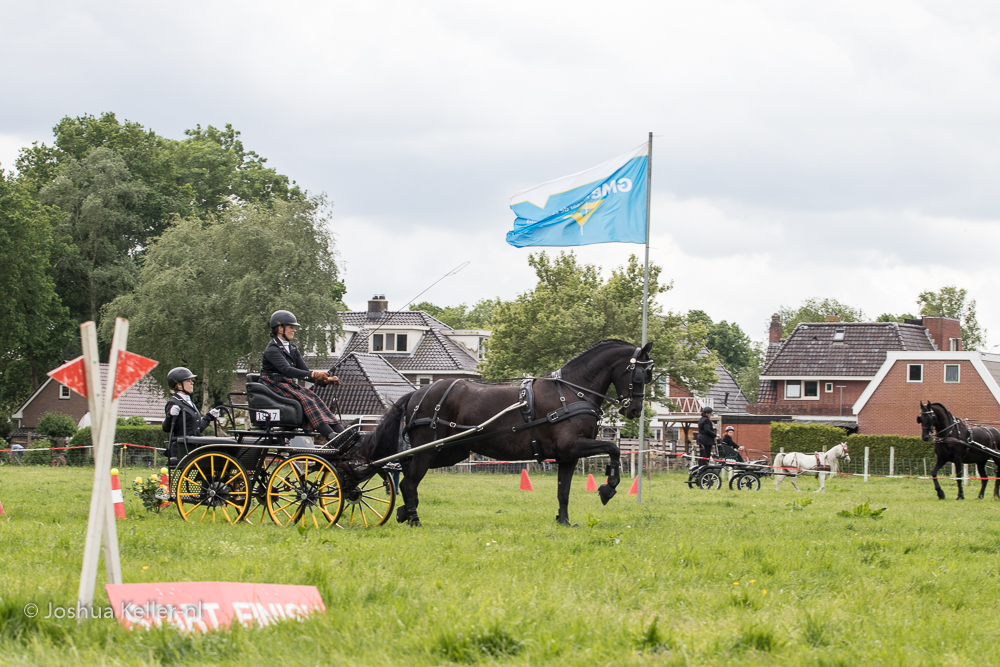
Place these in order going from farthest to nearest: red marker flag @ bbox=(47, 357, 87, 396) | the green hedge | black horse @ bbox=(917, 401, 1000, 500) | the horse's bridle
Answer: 1. the green hedge
2. black horse @ bbox=(917, 401, 1000, 500)
3. the horse's bridle
4. red marker flag @ bbox=(47, 357, 87, 396)

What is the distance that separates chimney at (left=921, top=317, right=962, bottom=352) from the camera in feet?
197

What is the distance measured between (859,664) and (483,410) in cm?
674

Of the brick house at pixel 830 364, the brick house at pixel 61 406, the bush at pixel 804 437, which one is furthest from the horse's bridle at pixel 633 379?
the brick house at pixel 830 364

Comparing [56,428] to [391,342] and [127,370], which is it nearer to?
[391,342]

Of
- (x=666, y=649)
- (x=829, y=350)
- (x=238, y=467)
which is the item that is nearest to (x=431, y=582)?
(x=666, y=649)

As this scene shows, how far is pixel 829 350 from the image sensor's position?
192 feet

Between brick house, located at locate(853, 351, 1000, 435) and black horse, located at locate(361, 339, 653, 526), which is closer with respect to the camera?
Result: black horse, located at locate(361, 339, 653, 526)

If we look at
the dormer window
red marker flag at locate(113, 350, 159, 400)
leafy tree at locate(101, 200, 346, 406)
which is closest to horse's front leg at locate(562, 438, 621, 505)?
red marker flag at locate(113, 350, 159, 400)

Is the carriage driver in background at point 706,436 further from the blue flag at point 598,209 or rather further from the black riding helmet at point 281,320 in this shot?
the black riding helmet at point 281,320

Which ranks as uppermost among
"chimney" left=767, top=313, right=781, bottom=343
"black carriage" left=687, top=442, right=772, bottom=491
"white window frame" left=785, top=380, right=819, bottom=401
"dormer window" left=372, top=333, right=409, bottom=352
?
"chimney" left=767, top=313, right=781, bottom=343

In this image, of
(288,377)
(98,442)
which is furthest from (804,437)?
(98,442)

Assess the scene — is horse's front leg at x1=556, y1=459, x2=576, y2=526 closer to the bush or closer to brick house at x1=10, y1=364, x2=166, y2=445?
the bush

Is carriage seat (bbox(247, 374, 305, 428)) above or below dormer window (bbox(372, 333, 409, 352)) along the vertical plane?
below

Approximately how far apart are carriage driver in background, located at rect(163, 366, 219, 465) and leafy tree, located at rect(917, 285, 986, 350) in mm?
77031
